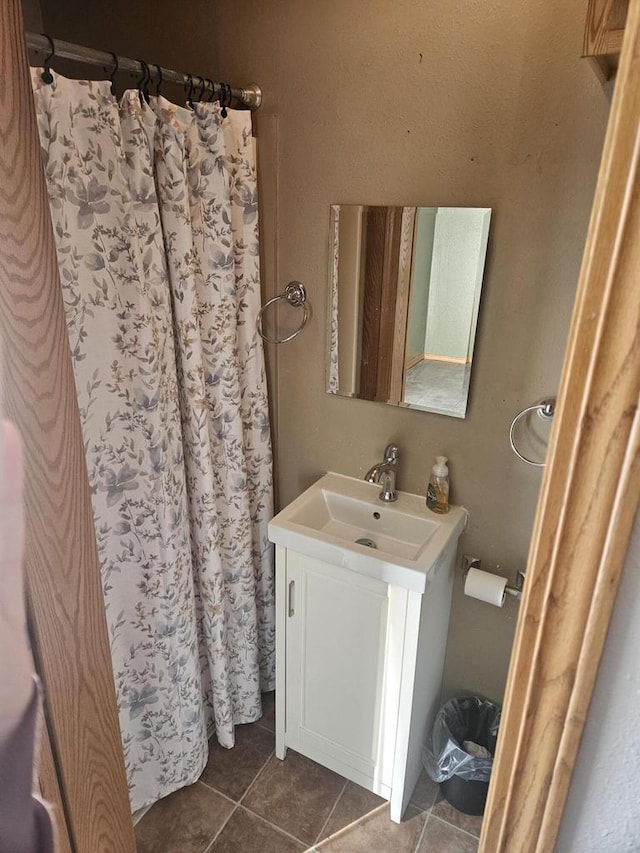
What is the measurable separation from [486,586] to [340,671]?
0.49 meters

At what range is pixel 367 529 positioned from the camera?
5.95 feet

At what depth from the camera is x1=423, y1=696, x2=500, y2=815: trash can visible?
1.71 metres

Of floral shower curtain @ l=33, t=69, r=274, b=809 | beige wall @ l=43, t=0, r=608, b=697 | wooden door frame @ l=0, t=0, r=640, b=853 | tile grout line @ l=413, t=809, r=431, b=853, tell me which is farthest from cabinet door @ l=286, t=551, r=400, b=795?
wooden door frame @ l=0, t=0, r=640, b=853

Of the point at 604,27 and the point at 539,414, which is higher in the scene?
the point at 604,27

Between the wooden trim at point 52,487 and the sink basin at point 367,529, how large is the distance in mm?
643

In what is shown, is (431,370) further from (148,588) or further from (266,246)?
(148,588)

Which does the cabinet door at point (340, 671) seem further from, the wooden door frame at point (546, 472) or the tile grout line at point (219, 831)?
the wooden door frame at point (546, 472)

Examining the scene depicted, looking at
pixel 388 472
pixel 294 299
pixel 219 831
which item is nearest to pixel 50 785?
pixel 219 831

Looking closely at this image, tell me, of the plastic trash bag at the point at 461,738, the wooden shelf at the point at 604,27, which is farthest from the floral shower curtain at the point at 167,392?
the wooden shelf at the point at 604,27

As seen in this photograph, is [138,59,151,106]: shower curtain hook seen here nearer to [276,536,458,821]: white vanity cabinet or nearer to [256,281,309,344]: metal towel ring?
[256,281,309,344]: metal towel ring

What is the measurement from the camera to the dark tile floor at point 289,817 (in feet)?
5.54

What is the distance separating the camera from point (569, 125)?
1.31 m

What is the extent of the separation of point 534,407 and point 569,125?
657 millimetres

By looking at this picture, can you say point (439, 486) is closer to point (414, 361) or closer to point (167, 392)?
point (414, 361)
